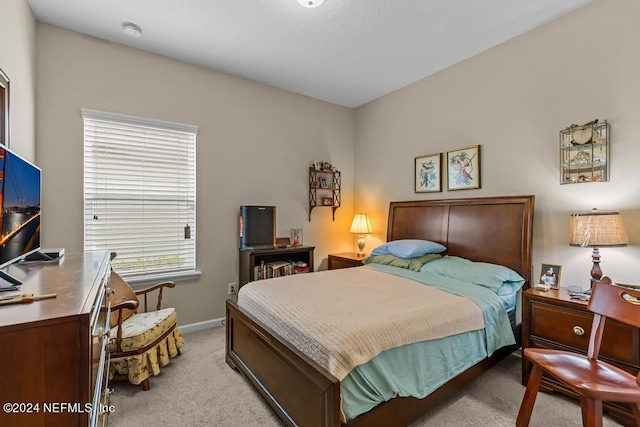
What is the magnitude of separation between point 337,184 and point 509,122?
2242 millimetres

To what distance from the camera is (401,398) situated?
5.29 ft

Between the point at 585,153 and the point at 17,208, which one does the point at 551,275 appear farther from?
the point at 17,208

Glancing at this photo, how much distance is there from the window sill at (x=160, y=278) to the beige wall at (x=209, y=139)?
0.10 m

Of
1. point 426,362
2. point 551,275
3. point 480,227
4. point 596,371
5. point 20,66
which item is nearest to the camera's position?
point 596,371

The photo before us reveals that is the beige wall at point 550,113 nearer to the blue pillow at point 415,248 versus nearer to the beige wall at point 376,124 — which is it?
the beige wall at point 376,124

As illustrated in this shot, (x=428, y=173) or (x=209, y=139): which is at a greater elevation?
(x=209, y=139)

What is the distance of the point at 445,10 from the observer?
7.70 feet

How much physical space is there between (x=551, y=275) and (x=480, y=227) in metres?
0.70

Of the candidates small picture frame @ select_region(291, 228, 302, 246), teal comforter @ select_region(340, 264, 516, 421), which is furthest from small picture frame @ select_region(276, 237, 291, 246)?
teal comforter @ select_region(340, 264, 516, 421)

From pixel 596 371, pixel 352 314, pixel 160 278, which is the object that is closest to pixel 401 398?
pixel 352 314

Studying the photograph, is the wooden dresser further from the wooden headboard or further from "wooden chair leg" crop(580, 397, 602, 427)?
the wooden headboard

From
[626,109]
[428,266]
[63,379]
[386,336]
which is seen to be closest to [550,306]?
[428,266]

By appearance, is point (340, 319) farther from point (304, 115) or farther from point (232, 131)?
point (304, 115)

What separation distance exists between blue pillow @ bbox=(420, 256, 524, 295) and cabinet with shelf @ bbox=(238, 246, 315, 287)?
149 cm
